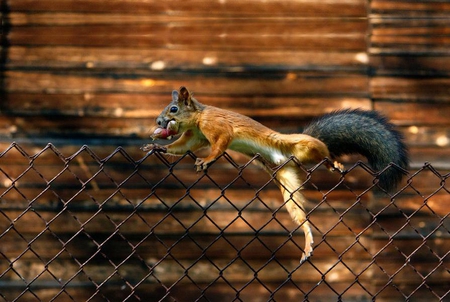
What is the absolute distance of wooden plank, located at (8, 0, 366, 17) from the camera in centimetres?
433

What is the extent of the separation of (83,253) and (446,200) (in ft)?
7.99

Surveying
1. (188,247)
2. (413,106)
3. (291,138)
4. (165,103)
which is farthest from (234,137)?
(413,106)

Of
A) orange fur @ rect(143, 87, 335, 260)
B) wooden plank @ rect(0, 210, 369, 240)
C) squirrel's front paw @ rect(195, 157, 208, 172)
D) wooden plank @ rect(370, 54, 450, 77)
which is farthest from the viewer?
wooden plank @ rect(370, 54, 450, 77)

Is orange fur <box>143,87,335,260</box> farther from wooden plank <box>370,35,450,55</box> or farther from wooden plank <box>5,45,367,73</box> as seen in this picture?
wooden plank <box>370,35,450,55</box>

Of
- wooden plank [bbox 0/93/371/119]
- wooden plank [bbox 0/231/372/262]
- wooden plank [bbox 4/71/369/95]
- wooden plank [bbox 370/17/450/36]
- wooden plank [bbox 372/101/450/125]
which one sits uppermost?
wooden plank [bbox 370/17/450/36]

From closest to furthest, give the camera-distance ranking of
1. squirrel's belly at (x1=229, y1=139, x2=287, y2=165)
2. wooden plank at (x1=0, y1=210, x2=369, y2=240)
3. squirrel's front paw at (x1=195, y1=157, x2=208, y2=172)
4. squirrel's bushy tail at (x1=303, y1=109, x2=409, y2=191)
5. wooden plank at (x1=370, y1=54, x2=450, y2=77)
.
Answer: squirrel's front paw at (x1=195, y1=157, x2=208, y2=172), squirrel's bushy tail at (x1=303, y1=109, x2=409, y2=191), squirrel's belly at (x1=229, y1=139, x2=287, y2=165), wooden plank at (x1=0, y1=210, x2=369, y2=240), wooden plank at (x1=370, y1=54, x2=450, y2=77)

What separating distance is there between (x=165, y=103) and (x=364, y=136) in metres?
1.77

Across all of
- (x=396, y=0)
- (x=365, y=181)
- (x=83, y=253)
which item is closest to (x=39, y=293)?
(x=83, y=253)

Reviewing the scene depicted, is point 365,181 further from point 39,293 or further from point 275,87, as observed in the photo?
point 39,293

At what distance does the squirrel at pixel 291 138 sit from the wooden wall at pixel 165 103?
121 cm

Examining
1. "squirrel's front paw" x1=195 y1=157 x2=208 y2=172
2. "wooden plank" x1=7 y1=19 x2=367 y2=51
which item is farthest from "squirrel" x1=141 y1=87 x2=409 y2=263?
"wooden plank" x1=7 y1=19 x2=367 y2=51

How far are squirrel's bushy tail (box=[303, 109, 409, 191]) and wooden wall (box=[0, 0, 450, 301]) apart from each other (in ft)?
4.25

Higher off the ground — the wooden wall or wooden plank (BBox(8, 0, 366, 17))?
wooden plank (BBox(8, 0, 366, 17))

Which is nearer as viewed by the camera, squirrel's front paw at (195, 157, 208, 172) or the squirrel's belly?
squirrel's front paw at (195, 157, 208, 172)
